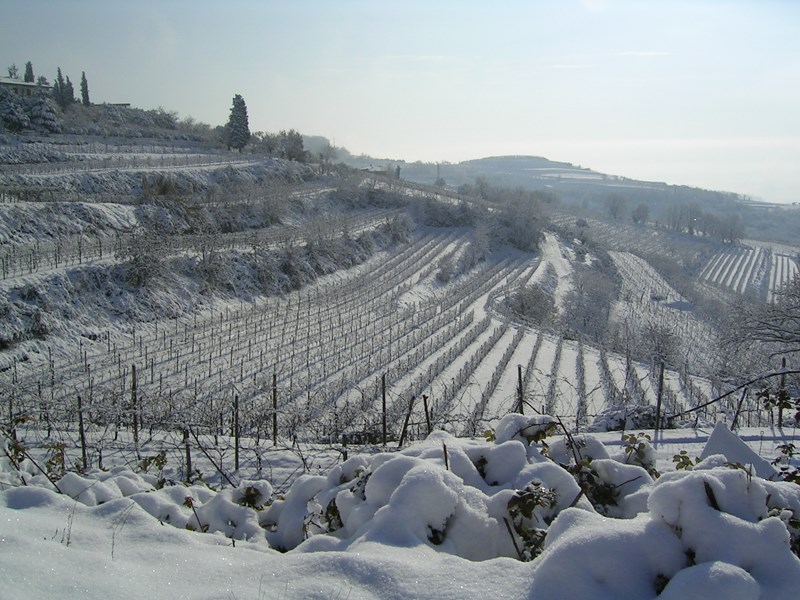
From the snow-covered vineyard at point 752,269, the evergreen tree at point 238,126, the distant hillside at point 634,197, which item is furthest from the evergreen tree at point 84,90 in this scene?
the snow-covered vineyard at point 752,269

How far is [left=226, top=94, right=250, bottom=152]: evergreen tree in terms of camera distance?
157 ft

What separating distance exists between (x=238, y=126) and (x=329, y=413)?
42118 millimetres

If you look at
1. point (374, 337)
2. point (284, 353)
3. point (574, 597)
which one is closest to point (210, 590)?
point (574, 597)

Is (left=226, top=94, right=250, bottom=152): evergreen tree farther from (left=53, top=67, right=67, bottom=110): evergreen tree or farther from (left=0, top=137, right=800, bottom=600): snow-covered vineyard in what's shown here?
(left=53, top=67, right=67, bottom=110): evergreen tree

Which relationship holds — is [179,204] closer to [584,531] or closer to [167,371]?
[167,371]

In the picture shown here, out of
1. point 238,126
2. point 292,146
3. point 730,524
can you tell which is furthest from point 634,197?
point 730,524

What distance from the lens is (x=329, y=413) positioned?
11.5 m

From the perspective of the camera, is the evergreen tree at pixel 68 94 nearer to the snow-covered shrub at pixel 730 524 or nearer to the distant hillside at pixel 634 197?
the distant hillside at pixel 634 197

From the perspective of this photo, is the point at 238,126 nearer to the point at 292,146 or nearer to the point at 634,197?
the point at 292,146

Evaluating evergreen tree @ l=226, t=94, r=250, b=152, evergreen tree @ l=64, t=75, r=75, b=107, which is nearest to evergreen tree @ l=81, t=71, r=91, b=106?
evergreen tree @ l=64, t=75, r=75, b=107

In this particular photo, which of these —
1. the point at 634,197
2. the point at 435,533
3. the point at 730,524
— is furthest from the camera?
the point at 634,197

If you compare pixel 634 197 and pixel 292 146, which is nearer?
pixel 292 146

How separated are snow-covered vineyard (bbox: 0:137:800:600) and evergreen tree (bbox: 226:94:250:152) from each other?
143 inches

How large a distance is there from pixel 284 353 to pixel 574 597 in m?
14.9
